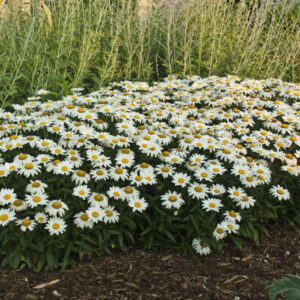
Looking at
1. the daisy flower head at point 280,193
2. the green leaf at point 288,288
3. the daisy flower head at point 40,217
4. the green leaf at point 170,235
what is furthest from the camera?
the daisy flower head at point 280,193

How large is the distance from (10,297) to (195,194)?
1.44 meters

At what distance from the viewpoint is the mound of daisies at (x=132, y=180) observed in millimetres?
2643

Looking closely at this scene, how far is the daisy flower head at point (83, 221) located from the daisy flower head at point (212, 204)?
84cm

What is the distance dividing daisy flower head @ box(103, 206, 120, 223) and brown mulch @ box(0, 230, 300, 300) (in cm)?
30

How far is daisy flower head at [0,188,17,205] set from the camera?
257cm

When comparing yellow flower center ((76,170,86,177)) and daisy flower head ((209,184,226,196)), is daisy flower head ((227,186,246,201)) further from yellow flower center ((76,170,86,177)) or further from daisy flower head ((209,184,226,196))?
yellow flower center ((76,170,86,177))

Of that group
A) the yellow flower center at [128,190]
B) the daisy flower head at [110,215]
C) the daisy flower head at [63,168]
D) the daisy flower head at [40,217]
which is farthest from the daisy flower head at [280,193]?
the daisy flower head at [40,217]

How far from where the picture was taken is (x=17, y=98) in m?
4.65

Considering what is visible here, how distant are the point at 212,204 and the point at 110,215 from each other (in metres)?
0.77

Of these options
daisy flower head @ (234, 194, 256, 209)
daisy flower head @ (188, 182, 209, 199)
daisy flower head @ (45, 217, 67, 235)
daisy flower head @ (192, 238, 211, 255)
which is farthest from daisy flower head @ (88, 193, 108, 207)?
daisy flower head @ (234, 194, 256, 209)

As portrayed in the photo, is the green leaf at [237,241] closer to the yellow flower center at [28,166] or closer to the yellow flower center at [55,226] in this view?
the yellow flower center at [55,226]

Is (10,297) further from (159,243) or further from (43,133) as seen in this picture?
(43,133)

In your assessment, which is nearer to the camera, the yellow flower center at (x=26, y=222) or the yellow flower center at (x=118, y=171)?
the yellow flower center at (x=26, y=222)

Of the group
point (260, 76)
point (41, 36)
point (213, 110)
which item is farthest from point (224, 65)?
point (41, 36)
